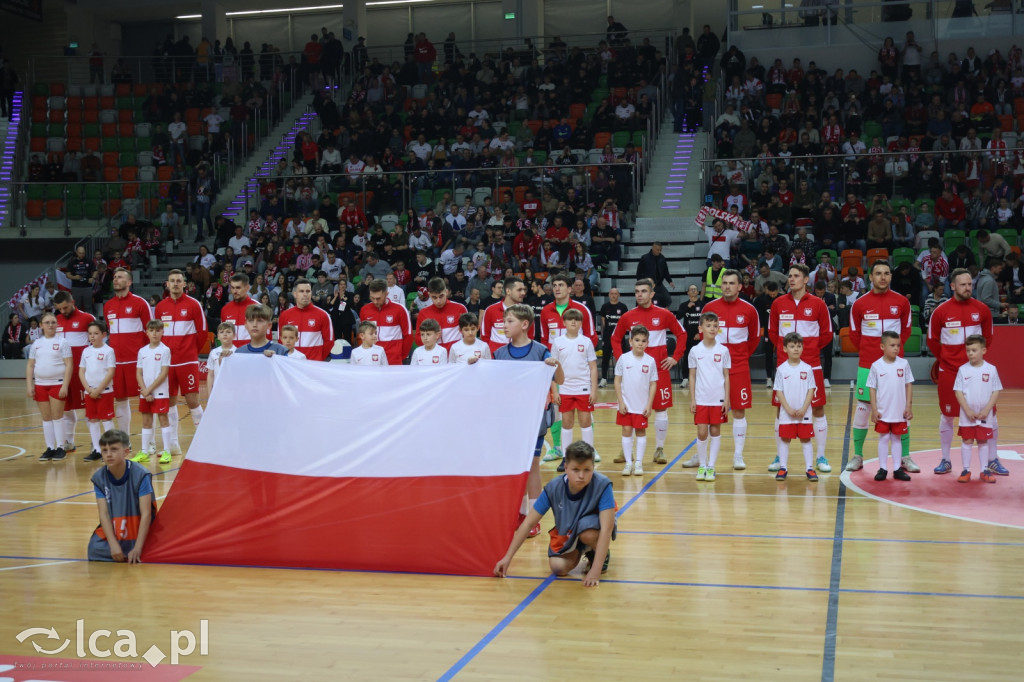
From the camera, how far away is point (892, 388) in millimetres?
10398

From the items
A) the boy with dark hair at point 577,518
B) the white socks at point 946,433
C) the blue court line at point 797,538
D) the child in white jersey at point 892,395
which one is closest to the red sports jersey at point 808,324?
the child in white jersey at point 892,395

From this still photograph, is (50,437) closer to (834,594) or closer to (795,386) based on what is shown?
(795,386)

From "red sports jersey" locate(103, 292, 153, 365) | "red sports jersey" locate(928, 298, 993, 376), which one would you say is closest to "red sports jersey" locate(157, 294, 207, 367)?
"red sports jersey" locate(103, 292, 153, 365)

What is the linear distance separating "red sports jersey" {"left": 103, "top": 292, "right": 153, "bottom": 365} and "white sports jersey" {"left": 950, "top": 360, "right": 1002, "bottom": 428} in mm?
9614

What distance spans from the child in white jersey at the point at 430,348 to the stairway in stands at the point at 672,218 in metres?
10.5

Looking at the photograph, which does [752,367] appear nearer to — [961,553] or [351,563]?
[961,553]

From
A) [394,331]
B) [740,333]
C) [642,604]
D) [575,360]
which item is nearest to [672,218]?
[394,331]

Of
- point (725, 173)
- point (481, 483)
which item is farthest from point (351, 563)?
point (725, 173)

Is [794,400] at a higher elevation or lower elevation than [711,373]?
lower

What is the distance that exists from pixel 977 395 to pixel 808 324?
1.95 m

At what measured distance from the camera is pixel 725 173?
74.2 ft

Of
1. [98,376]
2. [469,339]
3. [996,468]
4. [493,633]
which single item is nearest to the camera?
[493,633]

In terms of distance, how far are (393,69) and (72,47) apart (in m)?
10.6

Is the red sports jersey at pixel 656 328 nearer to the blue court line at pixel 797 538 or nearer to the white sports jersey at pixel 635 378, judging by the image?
the white sports jersey at pixel 635 378
